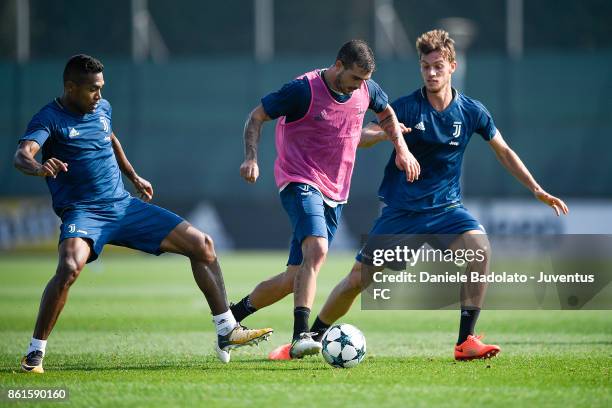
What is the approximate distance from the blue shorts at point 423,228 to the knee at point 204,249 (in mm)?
1188

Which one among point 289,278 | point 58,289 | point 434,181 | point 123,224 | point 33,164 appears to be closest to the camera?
point 33,164

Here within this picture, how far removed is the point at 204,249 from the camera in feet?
26.9

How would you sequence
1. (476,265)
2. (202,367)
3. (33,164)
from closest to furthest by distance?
(33,164) < (202,367) < (476,265)

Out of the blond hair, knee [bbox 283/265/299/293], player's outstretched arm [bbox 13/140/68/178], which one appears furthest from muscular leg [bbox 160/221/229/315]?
the blond hair

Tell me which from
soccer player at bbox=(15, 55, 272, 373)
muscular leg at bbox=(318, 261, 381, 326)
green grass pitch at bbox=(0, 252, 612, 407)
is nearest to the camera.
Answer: green grass pitch at bbox=(0, 252, 612, 407)

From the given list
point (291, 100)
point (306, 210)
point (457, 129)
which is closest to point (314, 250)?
point (306, 210)

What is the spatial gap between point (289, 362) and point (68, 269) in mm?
1881

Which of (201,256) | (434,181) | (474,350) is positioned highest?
(434,181)

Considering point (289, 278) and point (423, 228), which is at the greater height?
point (423, 228)

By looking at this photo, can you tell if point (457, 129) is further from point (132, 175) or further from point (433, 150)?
point (132, 175)

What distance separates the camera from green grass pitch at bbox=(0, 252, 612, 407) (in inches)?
253

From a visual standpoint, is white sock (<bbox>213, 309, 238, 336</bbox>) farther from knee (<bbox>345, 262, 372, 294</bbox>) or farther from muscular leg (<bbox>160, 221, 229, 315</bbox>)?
knee (<bbox>345, 262, 372, 294</bbox>)

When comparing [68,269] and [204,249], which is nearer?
[68,269]

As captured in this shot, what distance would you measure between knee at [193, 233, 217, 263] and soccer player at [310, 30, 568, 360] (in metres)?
1.05
